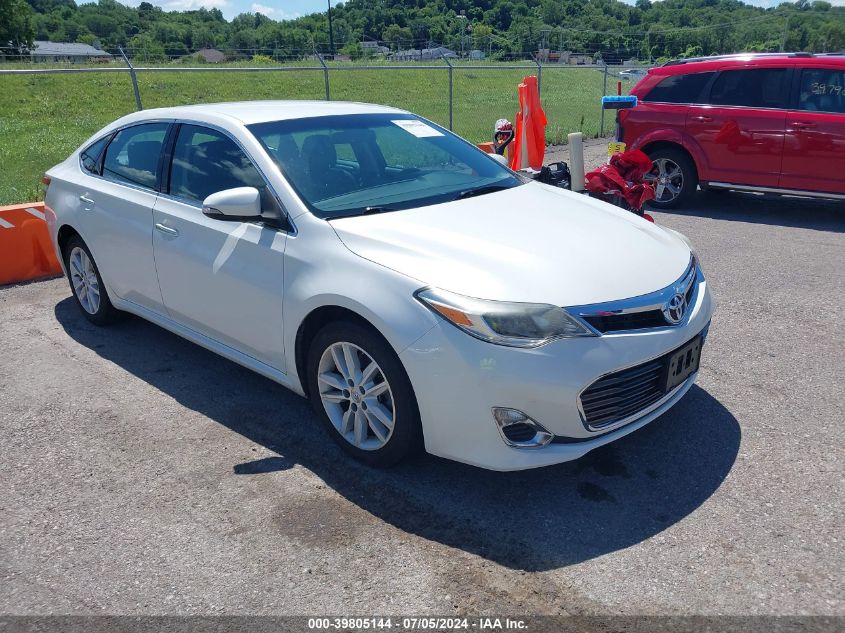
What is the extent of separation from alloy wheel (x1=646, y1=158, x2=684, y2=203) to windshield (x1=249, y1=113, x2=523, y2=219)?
528 cm

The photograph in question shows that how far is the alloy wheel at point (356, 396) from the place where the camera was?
3.32 m

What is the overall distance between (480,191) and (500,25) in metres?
57.2

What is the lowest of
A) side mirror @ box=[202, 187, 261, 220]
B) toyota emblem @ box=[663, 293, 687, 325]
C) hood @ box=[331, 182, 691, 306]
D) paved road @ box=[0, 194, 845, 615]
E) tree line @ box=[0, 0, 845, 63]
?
paved road @ box=[0, 194, 845, 615]

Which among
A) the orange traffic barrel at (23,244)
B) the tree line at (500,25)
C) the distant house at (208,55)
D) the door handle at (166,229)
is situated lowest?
the orange traffic barrel at (23,244)

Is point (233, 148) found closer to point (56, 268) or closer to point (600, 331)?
point (600, 331)

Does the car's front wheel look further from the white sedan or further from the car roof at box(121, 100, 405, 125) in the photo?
the car roof at box(121, 100, 405, 125)

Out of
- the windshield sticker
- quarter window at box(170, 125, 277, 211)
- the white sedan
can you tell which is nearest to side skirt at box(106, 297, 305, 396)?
the white sedan

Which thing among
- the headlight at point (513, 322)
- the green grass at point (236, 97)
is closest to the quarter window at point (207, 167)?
the headlight at point (513, 322)

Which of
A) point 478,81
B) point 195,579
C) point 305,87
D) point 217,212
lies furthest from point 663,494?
point 478,81

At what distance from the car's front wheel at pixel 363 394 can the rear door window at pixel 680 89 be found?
7.20 m

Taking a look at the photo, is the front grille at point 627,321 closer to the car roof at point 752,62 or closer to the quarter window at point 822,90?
the quarter window at point 822,90

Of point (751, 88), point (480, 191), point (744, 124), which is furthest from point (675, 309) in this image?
point (751, 88)

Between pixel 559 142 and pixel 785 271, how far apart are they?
9.55 meters

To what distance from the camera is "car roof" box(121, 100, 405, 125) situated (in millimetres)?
4223
